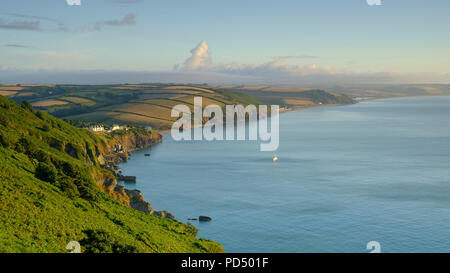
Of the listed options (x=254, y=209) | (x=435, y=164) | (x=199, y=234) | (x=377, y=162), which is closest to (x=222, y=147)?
(x=377, y=162)

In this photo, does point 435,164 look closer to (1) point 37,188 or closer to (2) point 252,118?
(1) point 37,188

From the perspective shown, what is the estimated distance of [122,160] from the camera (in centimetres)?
8444

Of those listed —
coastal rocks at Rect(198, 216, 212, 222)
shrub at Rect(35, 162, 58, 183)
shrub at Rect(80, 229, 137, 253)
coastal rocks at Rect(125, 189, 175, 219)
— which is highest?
shrub at Rect(35, 162, 58, 183)

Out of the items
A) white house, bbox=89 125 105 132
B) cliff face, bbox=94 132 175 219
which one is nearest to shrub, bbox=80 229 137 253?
cliff face, bbox=94 132 175 219

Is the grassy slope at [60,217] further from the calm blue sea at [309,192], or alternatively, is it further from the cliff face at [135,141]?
the cliff face at [135,141]

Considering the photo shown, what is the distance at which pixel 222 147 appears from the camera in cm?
10300

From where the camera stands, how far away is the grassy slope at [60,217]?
63.3 ft

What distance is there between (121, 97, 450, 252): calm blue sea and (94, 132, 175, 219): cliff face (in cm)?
318

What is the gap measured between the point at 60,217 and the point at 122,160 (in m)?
61.7

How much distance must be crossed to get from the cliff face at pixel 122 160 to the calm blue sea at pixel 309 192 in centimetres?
318

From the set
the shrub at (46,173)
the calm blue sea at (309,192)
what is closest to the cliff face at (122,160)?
the calm blue sea at (309,192)

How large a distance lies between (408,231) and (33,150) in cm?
3582

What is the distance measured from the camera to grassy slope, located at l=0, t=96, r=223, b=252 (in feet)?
63.3

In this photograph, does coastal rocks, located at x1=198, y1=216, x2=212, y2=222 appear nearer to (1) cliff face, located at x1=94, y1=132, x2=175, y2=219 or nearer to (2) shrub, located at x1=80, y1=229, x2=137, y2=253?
(1) cliff face, located at x1=94, y1=132, x2=175, y2=219
